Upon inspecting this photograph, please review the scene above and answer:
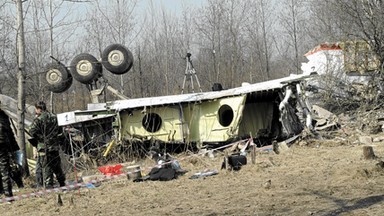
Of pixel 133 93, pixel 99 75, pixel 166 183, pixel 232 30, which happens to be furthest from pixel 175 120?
pixel 232 30

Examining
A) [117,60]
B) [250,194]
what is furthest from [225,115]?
[250,194]

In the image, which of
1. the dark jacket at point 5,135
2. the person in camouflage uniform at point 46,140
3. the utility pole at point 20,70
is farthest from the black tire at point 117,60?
the dark jacket at point 5,135

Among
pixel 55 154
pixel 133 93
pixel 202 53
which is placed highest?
pixel 202 53

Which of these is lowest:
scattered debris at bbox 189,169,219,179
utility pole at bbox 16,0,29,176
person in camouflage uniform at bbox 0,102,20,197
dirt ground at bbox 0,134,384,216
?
dirt ground at bbox 0,134,384,216

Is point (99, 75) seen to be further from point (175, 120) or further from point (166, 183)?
point (166, 183)

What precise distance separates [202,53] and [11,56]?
16.2 metres

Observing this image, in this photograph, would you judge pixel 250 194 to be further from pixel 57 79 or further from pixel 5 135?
pixel 57 79

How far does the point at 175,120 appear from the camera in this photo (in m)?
14.6

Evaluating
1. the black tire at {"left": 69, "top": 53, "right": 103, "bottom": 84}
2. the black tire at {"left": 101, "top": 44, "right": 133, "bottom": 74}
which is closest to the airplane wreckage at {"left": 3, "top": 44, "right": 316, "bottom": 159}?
the black tire at {"left": 69, "top": 53, "right": 103, "bottom": 84}

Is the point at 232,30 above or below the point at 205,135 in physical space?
above

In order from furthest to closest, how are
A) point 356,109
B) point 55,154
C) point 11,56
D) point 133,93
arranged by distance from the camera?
point 133,93, point 11,56, point 356,109, point 55,154

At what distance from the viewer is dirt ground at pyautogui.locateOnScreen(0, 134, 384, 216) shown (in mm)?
6836

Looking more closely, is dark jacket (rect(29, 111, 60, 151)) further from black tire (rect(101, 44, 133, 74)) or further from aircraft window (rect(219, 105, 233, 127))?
black tire (rect(101, 44, 133, 74))

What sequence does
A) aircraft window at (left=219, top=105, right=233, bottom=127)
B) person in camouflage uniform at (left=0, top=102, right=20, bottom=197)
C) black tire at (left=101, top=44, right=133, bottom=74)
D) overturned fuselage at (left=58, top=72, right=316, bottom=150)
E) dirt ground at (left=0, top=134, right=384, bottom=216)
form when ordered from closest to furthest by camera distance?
dirt ground at (left=0, top=134, right=384, bottom=216) < person in camouflage uniform at (left=0, top=102, right=20, bottom=197) < overturned fuselage at (left=58, top=72, right=316, bottom=150) < aircraft window at (left=219, top=105, right=233, bottom=127) < black tire at (left=101, top=44, right=133, bottom=74)
